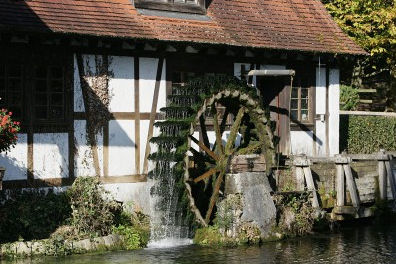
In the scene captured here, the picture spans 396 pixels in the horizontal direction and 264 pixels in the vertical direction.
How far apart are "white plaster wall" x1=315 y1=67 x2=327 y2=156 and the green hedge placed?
1.30 meters

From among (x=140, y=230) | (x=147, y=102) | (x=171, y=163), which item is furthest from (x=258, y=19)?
(x=140, y=230)

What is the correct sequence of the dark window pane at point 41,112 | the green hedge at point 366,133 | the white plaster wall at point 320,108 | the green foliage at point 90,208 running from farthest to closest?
the green hedge at point 366,133 → the white plaster wall at point 320,108 → the dark window pane at point 41,112 → the green foliage at point 90,208

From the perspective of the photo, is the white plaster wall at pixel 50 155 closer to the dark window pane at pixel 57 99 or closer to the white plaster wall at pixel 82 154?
the white plaster wall at pixel 82 154

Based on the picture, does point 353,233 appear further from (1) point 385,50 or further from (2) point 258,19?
(1) point 385,50

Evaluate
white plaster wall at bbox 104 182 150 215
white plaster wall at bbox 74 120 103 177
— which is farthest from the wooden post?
white plaster wall at bbox 74 120 103 177

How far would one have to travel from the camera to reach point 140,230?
51.1 ft

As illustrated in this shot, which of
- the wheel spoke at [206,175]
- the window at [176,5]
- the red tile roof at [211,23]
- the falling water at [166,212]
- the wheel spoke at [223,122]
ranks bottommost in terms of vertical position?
the falling water at [166,212]

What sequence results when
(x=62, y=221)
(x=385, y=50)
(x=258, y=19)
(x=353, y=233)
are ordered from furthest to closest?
(x=385, y=50)
(x=258, y=19)
(x=353, y=233)
(x=62, y=221)

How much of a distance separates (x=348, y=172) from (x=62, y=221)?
6.16m

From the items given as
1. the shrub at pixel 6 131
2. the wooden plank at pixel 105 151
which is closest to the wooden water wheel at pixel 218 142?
the wooden plank at pixel 105 151

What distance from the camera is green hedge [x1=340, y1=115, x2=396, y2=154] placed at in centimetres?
2183

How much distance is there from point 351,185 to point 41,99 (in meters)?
6.49

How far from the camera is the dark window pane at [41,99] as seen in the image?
51.1 feet

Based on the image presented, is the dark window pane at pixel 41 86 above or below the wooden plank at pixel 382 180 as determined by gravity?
above
